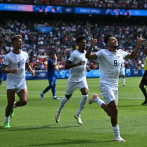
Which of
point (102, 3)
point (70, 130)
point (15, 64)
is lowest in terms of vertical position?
point (70, 130)

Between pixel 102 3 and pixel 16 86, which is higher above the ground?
pixel 102 3

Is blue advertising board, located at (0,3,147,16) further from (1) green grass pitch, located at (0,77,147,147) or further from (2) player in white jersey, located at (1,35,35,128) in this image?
(2) player in white jersey, located at (1,35,35,128)

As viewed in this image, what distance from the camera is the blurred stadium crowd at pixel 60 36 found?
4512 centimetres

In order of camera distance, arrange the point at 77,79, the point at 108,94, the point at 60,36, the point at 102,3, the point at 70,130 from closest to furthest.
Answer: the point at 108,94 < the point at 70,130 < the point at 77,79 < the point at 60,36 < the point at 102,3

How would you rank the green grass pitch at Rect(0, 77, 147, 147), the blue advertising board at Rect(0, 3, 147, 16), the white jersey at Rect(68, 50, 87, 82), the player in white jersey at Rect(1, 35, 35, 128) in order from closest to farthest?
the green grass pitch at Rect(0, 77, 147, 147) → the player in white jersey at Rect(1, 35, 35, 128) → the white jersey at Rect(68, 50, 87, 82) → the blue advertising board at Rect(0, 3, 147, 16)

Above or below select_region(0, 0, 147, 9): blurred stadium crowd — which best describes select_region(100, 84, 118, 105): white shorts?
below

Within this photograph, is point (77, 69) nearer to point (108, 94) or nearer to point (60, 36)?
point (108, 94)

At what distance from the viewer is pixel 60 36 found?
51000 mm

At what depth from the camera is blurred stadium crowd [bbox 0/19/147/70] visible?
45.1 meters

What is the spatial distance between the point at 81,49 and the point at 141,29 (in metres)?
49.0

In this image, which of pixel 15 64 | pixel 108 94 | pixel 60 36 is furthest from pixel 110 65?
pixel 60 36

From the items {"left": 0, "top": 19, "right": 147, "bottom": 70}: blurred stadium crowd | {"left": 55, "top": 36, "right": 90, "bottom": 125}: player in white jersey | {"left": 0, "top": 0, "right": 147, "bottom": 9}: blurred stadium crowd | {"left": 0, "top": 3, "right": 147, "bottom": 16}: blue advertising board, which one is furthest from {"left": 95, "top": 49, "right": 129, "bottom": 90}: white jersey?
{"left": 0, "top": 0, "right": 147, "bottom": 9}: blurred stadium crowd

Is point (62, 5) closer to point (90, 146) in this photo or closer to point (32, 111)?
point (32, 111)

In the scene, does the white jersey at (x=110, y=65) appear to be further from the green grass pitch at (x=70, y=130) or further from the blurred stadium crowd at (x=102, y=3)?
the blurred stadium crowd at (x=102, y=3)
